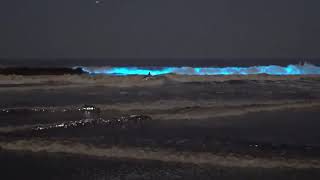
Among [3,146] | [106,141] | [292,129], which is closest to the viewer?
[3,146]

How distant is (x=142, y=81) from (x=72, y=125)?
22.4 metres

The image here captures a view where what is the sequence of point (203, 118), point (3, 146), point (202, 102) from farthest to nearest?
point (202, 102) → point (203, 118) → point (3, 146)

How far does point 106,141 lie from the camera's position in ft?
36.9

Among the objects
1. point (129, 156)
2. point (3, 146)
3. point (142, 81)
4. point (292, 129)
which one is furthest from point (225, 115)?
point (142, 81)

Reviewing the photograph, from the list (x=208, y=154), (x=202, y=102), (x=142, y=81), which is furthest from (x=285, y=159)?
(x=142, y=81)

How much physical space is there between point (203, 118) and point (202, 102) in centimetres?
490

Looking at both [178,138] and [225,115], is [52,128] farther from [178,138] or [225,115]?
[225,115]

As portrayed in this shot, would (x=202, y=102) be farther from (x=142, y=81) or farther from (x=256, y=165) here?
(x=142, y=81)

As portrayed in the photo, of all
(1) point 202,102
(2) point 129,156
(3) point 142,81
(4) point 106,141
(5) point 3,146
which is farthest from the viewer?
(3) point 142,81

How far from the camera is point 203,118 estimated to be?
15.4m

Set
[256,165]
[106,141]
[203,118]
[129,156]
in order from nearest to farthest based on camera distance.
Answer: [256,165] → [129,156] → [106,141] → [203,118]

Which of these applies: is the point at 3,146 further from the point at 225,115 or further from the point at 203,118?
the point at 225,115

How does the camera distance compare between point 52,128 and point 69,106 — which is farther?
point 69,106

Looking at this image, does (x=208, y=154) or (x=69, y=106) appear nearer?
A: (x=208, y=154)
